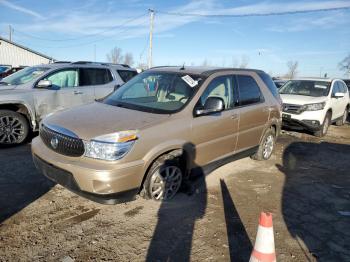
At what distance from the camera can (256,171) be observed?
5641 millimetres

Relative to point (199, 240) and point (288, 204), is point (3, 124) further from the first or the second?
point (288, 204)

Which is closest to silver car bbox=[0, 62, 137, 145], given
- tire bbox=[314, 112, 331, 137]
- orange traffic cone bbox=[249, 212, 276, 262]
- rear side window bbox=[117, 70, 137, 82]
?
rear side window bbox=[117, 70, 137, 82]

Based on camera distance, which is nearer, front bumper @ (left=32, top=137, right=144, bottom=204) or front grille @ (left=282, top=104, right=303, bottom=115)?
front bumper @ (left=32, top=137, right=144, bottom=204)

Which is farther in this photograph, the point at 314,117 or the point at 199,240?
the point at 314,117

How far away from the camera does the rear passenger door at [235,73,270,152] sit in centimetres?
500

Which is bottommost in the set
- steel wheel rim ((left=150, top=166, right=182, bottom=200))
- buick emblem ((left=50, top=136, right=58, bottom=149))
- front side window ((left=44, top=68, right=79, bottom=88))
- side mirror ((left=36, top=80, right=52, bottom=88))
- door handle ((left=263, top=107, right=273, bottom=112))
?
steel wheel rim ((left=150, top=166, right=182, bottom=200))

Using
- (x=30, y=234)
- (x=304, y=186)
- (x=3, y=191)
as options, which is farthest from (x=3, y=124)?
(x=304, y=186)

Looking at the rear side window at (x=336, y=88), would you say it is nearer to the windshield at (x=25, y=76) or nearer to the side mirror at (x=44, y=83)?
the side mirror at (x=44, y=83)

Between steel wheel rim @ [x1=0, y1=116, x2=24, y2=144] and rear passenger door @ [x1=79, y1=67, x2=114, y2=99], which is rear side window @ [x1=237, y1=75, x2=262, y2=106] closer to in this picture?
rear passenger door @ [x1=79, y1=67, x2=114, y2=99]

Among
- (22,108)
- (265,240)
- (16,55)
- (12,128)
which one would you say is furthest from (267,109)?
(16,55)

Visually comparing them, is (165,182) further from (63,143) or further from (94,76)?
(94,76)

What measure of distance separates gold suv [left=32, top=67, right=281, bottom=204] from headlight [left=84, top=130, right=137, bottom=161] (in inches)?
0.4

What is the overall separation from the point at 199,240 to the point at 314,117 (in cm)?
653

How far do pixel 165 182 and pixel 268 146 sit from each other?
3.17 meters
